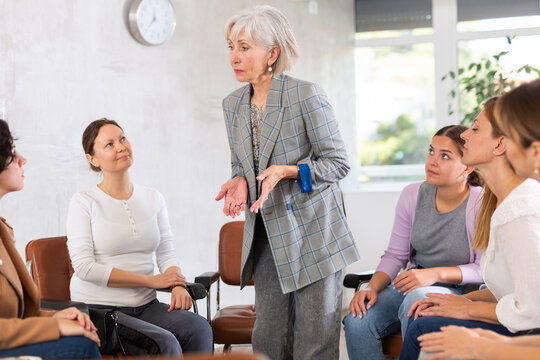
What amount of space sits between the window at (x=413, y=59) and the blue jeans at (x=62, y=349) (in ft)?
15.7

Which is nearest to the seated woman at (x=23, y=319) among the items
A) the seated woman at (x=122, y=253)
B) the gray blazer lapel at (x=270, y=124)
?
the seated woman at (x=122, y=253)

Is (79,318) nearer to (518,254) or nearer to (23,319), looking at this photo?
(23,319)

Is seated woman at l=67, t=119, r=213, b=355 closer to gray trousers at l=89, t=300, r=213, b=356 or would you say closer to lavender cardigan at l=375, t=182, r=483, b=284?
gray trousers at l=89, t=300, r=213, b=356

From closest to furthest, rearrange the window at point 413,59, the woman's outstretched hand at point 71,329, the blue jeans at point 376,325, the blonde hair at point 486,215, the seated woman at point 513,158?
the seated woman at point 513,158
the woman's outstretched hand at point 71,329
the blonde hair at point 486,215
the blue jeans at point 376,325
the window at point 413,59

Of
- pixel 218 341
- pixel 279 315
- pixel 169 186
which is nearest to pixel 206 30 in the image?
pixel 169 186

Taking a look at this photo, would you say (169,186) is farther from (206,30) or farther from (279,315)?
(279,315)

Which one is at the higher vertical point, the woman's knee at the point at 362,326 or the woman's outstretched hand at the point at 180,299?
the woman's outstretched hand at the point at 180,299

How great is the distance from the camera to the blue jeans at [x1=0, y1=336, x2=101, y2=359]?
1614 mm

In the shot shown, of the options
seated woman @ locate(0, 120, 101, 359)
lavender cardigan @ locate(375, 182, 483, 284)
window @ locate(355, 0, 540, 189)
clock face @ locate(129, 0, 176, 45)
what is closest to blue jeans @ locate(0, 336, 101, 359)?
seated woman @ locate(0, 120, 101, 359)

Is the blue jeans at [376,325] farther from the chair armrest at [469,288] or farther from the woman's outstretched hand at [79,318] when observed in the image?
the woman's outstretched hand at [79,318]

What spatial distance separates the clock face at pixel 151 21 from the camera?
11.8 feet

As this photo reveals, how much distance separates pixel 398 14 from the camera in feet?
20.4

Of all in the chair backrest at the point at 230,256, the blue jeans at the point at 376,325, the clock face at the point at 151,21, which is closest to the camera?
the blue jeans at the point at 376,325

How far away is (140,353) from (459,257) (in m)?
1.32
